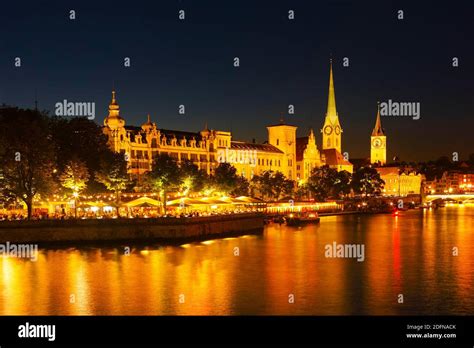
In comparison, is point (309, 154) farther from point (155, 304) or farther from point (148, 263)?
point (155, 304)

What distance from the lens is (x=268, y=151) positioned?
152 meters

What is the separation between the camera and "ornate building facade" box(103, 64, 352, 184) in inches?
4162

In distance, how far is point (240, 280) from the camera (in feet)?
149

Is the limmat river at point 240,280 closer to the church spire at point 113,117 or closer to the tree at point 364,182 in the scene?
the church spire at point 113,117

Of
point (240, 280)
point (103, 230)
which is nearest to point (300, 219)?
point (103, 230)

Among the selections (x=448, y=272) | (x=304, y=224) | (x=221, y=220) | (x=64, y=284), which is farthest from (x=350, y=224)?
(x=64, y=284)

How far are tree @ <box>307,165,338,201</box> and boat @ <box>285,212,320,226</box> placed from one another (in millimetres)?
41820

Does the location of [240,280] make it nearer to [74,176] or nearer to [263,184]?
[74,176]

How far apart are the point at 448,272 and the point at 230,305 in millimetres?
20145

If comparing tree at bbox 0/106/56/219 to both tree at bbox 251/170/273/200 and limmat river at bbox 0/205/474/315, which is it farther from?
tree at bbox 251/170/273/200

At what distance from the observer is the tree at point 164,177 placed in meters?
89.9

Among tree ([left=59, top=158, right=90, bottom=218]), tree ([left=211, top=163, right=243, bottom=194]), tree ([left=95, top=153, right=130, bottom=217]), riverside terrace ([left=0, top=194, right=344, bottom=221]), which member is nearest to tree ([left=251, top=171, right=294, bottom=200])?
tree ([left=211, top=163, right=243, bottom=194])

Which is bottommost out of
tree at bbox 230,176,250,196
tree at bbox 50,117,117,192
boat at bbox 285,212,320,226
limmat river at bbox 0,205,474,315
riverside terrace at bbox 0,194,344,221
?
limmat river at bbox 0,205,474,315

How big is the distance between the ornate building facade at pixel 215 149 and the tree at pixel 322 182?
8852 millimetres
